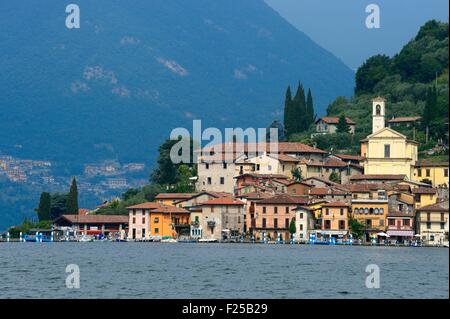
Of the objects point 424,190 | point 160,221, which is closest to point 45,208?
point 160,221

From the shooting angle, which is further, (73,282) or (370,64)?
(370,64)

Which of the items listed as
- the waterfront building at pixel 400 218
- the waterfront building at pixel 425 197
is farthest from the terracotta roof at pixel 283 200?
the waterfront building at pixel 425 197

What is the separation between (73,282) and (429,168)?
5229 cm

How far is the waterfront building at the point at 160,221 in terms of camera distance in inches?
3868

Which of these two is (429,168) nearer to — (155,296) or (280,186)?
(280,186)

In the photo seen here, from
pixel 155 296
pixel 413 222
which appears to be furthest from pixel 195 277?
pixel 413 222

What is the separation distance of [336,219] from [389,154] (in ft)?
35.4

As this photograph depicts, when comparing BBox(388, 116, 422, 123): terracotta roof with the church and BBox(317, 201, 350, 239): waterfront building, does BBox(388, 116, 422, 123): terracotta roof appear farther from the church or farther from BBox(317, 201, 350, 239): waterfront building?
BBox(317, 201, 350, 239): waterfront building

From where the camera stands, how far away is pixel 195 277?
51344 mm

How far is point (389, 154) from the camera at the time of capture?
9931 centimetres

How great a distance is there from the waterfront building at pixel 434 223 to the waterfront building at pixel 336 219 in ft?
17.4

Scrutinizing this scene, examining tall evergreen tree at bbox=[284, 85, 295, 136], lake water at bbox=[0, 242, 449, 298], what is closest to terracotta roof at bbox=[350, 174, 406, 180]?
lake water at bbox=[0, 242, 449, 298]

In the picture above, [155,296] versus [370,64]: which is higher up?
[370,64]

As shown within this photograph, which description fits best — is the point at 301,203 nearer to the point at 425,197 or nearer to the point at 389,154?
the point at 425,197
